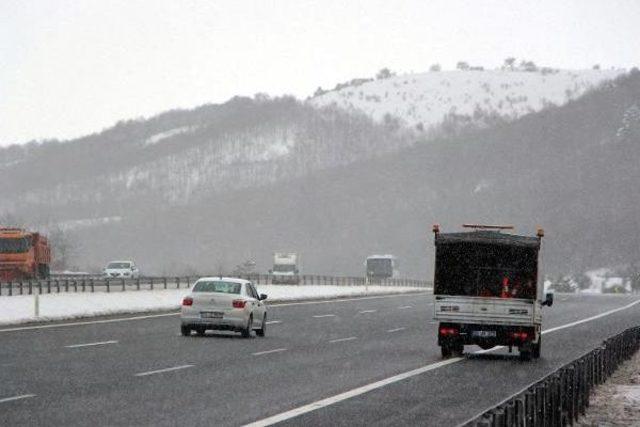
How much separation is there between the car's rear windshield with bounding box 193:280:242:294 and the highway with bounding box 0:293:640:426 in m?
1.20

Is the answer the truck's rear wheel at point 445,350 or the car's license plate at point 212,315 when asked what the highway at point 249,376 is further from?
the car's license plate at point 212,315

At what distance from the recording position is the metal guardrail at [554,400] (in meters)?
9.74

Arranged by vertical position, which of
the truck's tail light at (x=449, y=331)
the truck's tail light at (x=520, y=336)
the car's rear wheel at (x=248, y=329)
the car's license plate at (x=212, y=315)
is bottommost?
the car's rear wheel at (x=248, y=329)

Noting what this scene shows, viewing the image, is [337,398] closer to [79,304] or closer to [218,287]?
[218,287]

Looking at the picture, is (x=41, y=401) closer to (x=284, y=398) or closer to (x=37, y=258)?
(x=284, y=398)

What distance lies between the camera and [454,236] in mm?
27734

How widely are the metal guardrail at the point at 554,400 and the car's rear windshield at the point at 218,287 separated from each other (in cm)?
1170

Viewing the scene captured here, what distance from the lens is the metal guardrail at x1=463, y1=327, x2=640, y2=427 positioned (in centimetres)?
974

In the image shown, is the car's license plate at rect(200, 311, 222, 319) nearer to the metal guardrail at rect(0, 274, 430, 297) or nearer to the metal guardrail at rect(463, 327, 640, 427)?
the metal guardrail at rect(0, 274, 430, 297)

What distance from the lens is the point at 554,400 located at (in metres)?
13.2

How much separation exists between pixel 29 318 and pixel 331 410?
23298 millimetres

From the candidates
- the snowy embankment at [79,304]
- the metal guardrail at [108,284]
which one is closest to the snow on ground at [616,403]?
the snowy embankment at [79,304]

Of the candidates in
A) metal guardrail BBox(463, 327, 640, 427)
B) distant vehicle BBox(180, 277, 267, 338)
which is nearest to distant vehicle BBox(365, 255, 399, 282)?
distant vehicle BBox(180, 277, 267, 338)

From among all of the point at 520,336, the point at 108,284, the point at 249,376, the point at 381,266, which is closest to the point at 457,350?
the point at 520,336
